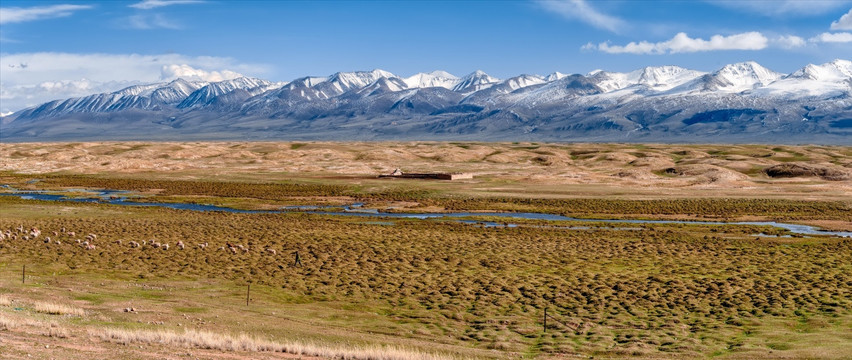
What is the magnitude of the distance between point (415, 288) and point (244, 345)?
576 inches

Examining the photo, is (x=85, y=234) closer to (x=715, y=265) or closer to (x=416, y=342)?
(x=416, y=342)

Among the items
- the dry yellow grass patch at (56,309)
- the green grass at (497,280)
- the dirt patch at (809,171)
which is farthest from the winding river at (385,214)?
the dirt patch at (809,171)

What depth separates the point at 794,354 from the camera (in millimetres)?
24719

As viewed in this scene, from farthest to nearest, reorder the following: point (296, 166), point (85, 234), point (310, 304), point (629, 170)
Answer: point (296, 166), point (629, 170), point (85, 234), point (310, 304)

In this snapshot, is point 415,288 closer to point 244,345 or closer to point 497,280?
point 497,280

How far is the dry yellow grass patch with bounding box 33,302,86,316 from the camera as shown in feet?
90.0

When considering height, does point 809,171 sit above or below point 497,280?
above

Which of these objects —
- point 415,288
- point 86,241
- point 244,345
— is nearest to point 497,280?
point 415,288

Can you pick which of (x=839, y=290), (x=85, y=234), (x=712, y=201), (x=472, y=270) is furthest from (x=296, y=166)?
(x=839, y=290)

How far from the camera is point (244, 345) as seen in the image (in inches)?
931

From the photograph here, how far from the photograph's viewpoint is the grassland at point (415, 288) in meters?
25.5

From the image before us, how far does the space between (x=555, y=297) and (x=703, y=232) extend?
1271 inches

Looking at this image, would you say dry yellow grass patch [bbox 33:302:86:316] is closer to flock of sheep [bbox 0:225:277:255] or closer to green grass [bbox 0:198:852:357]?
green grass [bbox 0:198:852:357]

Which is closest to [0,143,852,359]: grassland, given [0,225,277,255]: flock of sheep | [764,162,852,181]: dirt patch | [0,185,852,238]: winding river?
[0,225,277,255]: flock of sheep
